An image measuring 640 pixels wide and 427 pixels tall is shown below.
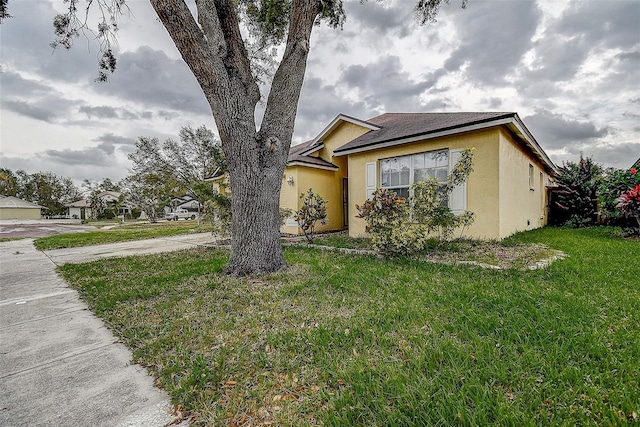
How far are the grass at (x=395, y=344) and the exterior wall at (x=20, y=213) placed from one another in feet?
182

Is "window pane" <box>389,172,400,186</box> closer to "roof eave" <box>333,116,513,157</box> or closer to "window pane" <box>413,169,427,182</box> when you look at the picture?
"window pane" <box>413,169,427,182</box>

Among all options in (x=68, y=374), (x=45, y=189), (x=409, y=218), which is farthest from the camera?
(x=45, y=189)

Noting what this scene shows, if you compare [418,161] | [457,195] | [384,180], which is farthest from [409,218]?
[384,180]

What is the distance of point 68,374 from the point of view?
2.38 meters

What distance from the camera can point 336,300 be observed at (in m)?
3.71

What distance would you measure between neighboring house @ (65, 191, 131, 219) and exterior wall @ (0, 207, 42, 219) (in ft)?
19.3

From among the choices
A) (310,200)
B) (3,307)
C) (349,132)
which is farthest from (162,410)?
(349,132)

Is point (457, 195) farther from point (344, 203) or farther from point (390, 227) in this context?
point (344, 203)

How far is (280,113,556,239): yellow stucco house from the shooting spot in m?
7.30

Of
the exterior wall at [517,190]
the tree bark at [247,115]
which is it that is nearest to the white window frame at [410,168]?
the exterior wall at [517,190]

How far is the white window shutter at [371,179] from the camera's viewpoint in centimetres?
936

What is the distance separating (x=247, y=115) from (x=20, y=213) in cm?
5823

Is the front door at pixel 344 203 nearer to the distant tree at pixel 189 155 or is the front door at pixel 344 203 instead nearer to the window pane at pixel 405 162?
the window pane at pixel 405 162

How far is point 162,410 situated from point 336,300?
225 cm
